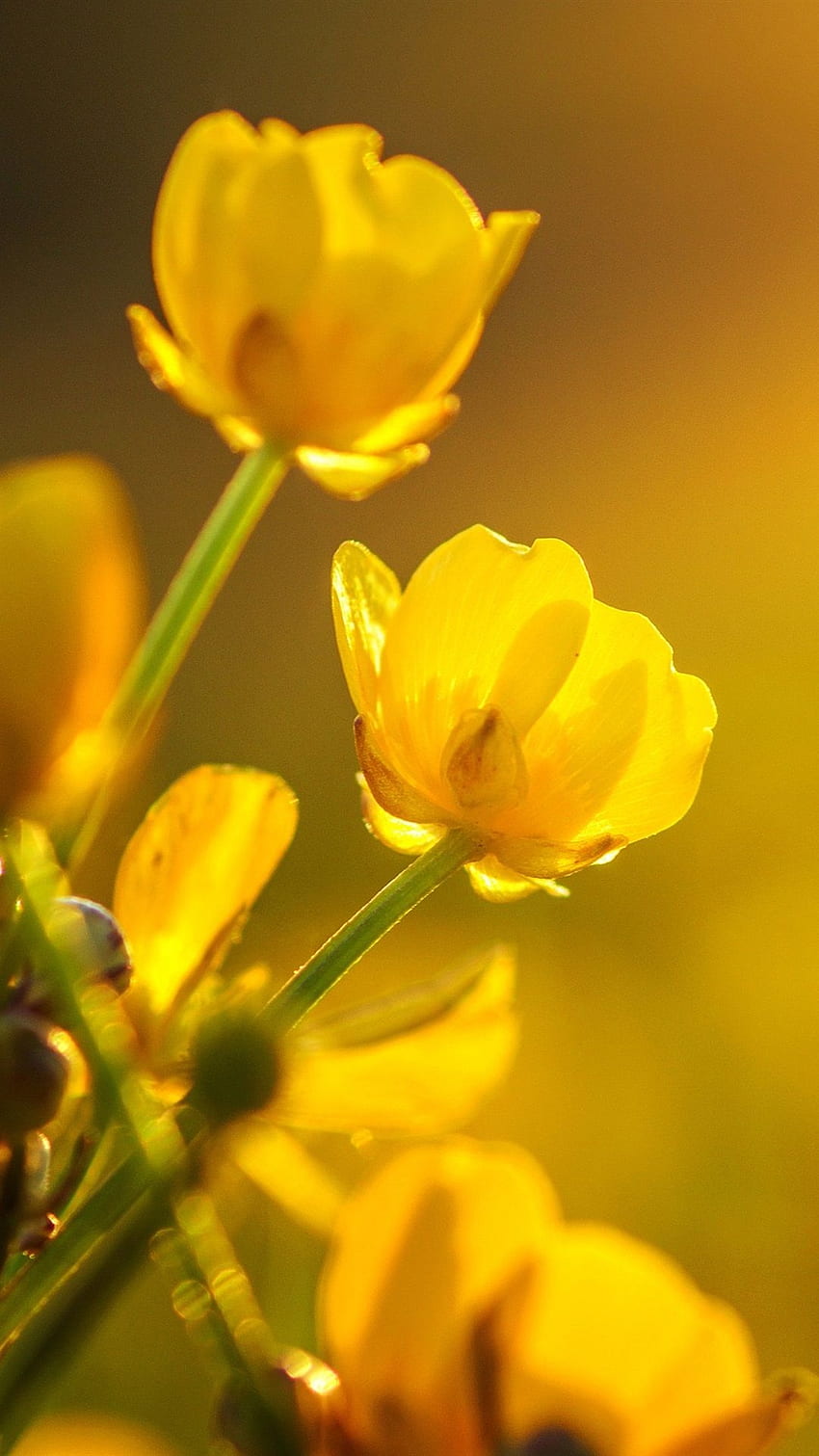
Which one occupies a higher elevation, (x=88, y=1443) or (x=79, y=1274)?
(x=79, y=1274)

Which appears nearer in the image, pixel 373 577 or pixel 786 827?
pixel 373 577

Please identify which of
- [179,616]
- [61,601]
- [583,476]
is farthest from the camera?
[583,476]

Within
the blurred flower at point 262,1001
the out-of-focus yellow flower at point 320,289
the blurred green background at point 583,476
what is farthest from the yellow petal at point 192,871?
the blurred green background at point 583,476

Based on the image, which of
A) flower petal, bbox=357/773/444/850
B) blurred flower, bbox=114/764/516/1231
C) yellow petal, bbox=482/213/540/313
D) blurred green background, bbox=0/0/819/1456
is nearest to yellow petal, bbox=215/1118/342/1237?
blurred flower, bbox=114/764/516/1231

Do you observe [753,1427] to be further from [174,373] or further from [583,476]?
[583,476]

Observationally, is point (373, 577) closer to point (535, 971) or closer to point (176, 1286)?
point (176, 1286)

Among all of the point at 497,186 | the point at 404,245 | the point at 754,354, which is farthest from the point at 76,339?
the point at 404,245

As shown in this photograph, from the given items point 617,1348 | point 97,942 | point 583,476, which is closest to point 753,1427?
point 617,1348
